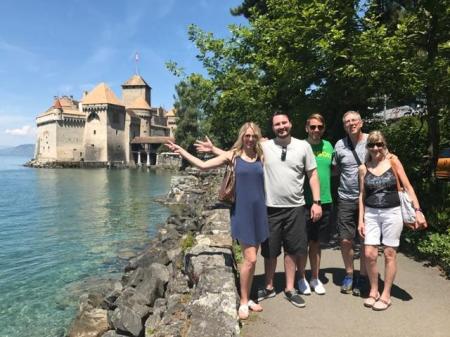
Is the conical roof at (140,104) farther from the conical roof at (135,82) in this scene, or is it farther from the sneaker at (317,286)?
the sneaker at (317,286)

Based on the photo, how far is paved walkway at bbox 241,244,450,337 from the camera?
4.48 meters

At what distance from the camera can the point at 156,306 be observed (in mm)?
6766

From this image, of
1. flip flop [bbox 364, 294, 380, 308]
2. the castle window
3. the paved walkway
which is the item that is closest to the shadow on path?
the paved walkway

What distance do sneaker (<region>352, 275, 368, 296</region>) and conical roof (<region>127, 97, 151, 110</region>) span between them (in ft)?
317

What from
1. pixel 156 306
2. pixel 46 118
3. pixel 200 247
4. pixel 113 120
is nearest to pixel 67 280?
pixel 156 306

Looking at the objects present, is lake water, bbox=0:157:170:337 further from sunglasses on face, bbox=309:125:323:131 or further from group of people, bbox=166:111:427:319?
sunglasses on face, bbox=309:125:323:131

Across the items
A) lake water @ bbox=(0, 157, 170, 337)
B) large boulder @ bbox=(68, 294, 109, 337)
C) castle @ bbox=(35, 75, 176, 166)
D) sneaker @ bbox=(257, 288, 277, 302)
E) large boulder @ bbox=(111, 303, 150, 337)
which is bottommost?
lake water @ bbox=(0, 157, 170, 337)

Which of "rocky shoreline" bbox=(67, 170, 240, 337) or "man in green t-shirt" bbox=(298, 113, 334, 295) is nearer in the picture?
"rocky shoreline" bbox=(67, 170, 240, 337)

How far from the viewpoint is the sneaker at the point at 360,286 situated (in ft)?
17.8

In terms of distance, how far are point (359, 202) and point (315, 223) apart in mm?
624

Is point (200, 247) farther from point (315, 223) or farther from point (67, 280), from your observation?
point (67, 280)

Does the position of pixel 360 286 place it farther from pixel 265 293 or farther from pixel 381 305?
pixel 265 293

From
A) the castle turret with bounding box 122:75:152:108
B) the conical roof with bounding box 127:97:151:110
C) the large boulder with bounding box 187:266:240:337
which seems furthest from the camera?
the castle turret with bounding box 122:75:152:108

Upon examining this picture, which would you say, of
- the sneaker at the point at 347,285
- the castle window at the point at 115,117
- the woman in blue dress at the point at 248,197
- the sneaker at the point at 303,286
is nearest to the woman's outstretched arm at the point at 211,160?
the woman in blue dress at the point at 248,197
